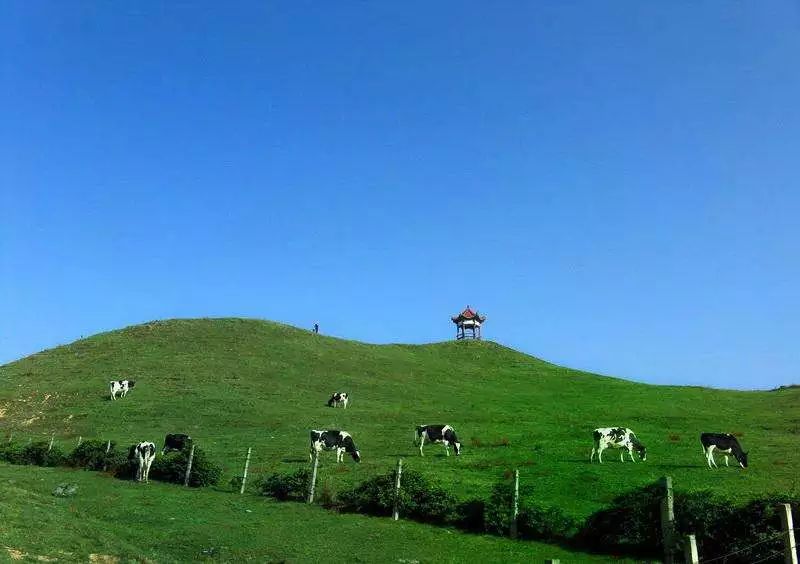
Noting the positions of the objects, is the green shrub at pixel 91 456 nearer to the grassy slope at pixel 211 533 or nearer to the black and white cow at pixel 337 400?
the grassy slope at pixel 211 533

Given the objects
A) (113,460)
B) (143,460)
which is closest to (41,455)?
(113,460)

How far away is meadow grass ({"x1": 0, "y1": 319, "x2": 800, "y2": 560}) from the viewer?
119 ft

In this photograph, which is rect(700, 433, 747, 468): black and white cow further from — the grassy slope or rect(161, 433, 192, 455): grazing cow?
rect(161, 433, 192, 455): grazing cow

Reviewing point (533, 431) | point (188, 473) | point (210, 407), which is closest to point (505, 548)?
point (188, 473)

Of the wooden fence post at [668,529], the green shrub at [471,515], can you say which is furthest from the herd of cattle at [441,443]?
the wooden fence post at [668,529]

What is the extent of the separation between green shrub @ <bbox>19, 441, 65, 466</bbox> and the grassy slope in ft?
30.0

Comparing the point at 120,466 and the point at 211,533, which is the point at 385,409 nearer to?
the point at 120,466

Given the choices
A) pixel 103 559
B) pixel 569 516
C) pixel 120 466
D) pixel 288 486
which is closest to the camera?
pixel 103 559

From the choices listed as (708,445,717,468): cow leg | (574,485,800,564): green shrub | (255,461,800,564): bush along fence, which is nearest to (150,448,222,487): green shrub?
(255,461,800,564): bush along fence

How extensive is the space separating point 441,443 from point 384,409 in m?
16.0

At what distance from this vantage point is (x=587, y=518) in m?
26.3

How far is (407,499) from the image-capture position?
2906 cm

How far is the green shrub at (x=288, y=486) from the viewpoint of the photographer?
32062mm

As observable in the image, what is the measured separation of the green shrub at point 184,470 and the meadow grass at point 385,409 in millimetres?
1079
